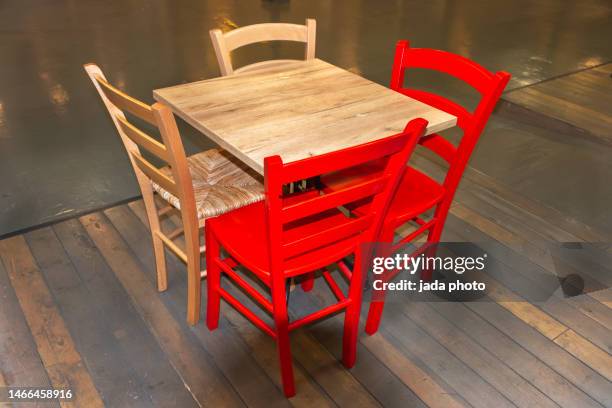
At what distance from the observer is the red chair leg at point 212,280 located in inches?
75.8

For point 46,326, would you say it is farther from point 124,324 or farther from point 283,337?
point 283,337

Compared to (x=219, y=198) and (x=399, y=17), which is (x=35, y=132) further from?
(x=399, y=17)

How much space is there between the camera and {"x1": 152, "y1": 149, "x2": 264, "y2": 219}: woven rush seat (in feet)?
6.30

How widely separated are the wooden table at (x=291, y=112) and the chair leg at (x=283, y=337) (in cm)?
40

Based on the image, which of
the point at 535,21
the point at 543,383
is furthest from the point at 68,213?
the point at 535,21

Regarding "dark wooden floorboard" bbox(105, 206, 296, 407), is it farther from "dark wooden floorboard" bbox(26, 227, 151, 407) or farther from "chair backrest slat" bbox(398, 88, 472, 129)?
"chair backrest slat" bbox(398, 88, 472, 129)

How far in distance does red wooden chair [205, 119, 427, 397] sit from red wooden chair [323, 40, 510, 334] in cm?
18

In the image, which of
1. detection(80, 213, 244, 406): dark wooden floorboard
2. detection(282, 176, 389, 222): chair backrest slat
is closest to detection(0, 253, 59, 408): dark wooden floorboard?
detection(80, 213, 244, 406): dark wooden floorboard

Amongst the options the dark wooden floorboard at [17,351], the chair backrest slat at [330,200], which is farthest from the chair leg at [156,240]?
the chair backrest slat at [330,200]

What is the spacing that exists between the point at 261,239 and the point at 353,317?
0.43 m

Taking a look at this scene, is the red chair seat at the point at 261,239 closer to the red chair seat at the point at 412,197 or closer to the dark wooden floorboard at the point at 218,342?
the red chair seat at the point at 412,197

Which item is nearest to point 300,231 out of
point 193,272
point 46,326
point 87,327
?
point 193,272

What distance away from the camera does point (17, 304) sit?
220 centimetres

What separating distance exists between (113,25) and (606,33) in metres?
5.83
